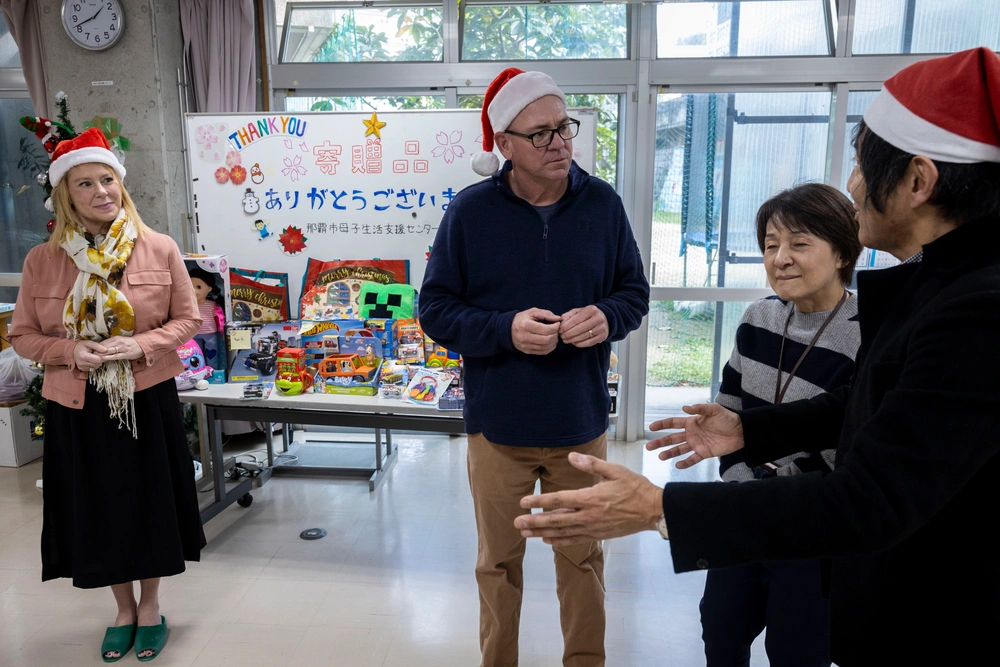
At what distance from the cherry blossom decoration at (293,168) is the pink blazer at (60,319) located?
110cm

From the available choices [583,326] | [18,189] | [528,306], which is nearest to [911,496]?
[583,326]

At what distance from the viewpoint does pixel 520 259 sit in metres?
1.69

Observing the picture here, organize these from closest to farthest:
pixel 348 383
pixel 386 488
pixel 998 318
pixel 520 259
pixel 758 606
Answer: pixel 998 318, pixel 758 606, pixel 520 259, pixel 348 383, pixel 386 488

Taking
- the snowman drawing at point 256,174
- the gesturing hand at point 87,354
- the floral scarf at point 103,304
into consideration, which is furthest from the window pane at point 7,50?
the gesturing hand at point 87,354

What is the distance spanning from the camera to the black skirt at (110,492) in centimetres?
202

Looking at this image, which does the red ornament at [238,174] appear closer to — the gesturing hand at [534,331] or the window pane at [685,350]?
the gesturing hand at [534,331]

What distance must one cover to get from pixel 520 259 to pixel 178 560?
4.82 ft

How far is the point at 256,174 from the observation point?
10.2 ft

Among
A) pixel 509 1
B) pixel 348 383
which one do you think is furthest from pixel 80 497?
pixel 509 1

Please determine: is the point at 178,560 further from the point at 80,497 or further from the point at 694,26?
the point at 694,26

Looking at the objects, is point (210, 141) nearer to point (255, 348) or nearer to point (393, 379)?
point (255, 348)

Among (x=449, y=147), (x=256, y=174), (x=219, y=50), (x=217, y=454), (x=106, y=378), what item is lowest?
(x=217, y=454)

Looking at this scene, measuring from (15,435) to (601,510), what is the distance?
4.09m

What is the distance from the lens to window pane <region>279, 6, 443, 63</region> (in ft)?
12.9
